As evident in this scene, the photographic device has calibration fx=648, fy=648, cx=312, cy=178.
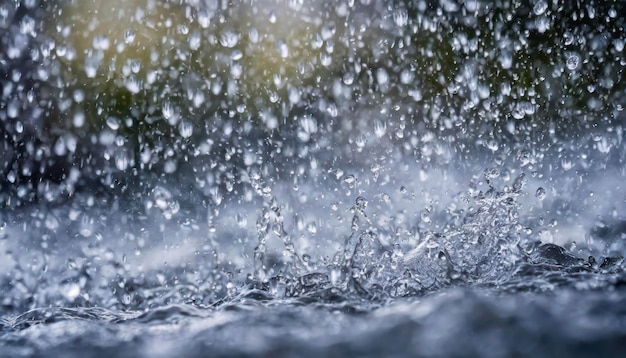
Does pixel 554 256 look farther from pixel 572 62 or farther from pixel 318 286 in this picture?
pixel 572 62

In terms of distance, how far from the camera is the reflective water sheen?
79.4 inches

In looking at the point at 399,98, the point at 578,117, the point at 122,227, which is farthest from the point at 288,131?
the point at 578,117

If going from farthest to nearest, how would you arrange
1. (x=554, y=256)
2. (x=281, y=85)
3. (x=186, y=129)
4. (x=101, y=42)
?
(x=281, y=85) → (x=186, y=129) → (x=101, y=42) → (x=554, y=256)

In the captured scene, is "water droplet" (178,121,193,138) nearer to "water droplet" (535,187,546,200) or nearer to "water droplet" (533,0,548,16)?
"water droplet" (535,187,546,200)

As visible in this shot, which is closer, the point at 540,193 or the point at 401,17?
the point at 540,193

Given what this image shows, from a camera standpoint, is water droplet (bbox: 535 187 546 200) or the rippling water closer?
the rippling water

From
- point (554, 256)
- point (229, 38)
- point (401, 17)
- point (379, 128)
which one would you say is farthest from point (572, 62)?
point (554, 256)

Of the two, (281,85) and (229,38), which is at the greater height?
(229,38)

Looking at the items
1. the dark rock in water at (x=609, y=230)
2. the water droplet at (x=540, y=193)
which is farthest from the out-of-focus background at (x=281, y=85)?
the dark rock in water at (x=609, y=230)

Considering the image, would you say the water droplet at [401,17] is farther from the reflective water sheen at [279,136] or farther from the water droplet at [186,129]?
the water droplet at [186,129]

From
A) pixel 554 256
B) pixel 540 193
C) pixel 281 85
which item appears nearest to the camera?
pixel 554 256

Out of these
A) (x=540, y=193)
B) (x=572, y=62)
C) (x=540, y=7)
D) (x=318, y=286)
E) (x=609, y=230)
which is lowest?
(x=318, y=286)

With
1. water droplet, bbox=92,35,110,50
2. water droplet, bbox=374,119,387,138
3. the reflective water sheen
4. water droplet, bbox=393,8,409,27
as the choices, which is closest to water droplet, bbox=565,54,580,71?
the reflective water sheen

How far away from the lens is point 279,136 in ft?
8.88
